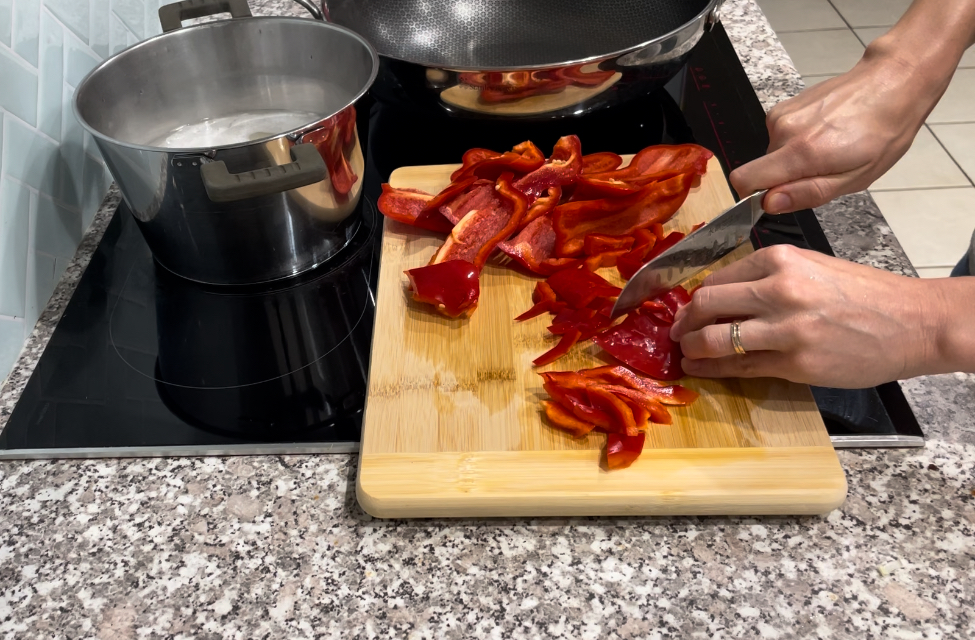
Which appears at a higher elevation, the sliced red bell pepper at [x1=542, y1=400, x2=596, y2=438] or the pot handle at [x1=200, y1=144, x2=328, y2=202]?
the pot handle at [x1=200, y1=144, x2=328, y2=202]

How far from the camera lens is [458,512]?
857 millimetres

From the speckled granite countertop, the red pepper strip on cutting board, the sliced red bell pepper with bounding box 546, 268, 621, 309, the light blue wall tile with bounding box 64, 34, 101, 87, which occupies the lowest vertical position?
the speckled granite countertop

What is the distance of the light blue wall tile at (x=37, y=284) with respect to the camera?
1.10m

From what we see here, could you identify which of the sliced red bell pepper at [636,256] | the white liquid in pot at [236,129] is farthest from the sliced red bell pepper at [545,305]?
the white liquid in pot at [236,129]

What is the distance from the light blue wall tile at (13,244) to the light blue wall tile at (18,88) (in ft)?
0.36

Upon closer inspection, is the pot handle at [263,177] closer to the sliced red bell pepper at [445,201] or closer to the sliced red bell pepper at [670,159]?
the sliced red bell pepper at [445,201]

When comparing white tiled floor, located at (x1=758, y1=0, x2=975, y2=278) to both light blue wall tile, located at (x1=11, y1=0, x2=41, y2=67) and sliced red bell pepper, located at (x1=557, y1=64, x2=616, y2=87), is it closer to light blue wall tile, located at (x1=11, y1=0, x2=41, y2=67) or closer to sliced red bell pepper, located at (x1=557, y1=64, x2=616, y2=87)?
sliced red bell pepper, located at (x1=557, y1=64, x2=616, y2=87)

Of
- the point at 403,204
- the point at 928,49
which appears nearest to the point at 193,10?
the point at 403,204

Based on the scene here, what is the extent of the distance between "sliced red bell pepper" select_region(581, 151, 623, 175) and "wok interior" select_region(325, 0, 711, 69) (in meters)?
0.35

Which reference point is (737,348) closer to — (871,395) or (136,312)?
(871,395)

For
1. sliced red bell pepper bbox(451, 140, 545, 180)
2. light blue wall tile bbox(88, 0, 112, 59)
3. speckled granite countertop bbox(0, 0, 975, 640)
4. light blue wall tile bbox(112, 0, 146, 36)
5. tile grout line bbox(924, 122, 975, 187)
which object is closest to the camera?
speckled granite countertop bbox(0, 0, 975, 640)

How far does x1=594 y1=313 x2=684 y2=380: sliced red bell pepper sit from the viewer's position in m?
0.98

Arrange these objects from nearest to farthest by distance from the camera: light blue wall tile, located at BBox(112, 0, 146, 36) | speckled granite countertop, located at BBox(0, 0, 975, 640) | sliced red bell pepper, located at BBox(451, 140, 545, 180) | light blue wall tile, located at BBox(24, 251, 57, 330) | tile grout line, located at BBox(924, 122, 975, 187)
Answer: speckled granite countertop, located at BBox(0, 0, 975, 640) → light blue wall tile, located at BBox(24, 251, 57, 330) → sliced red bell pepper, located at BBox(451, 140, 545, 180) → light blue wall tile, located at BBox(112, 0, 146, 36) → tile grout line, located at BBox(924, 122, 975, 187)

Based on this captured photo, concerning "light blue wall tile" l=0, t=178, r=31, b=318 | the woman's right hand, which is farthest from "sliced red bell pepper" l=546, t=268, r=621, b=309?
"light blue wall tile" l=0, t=178, r=31, b=318
